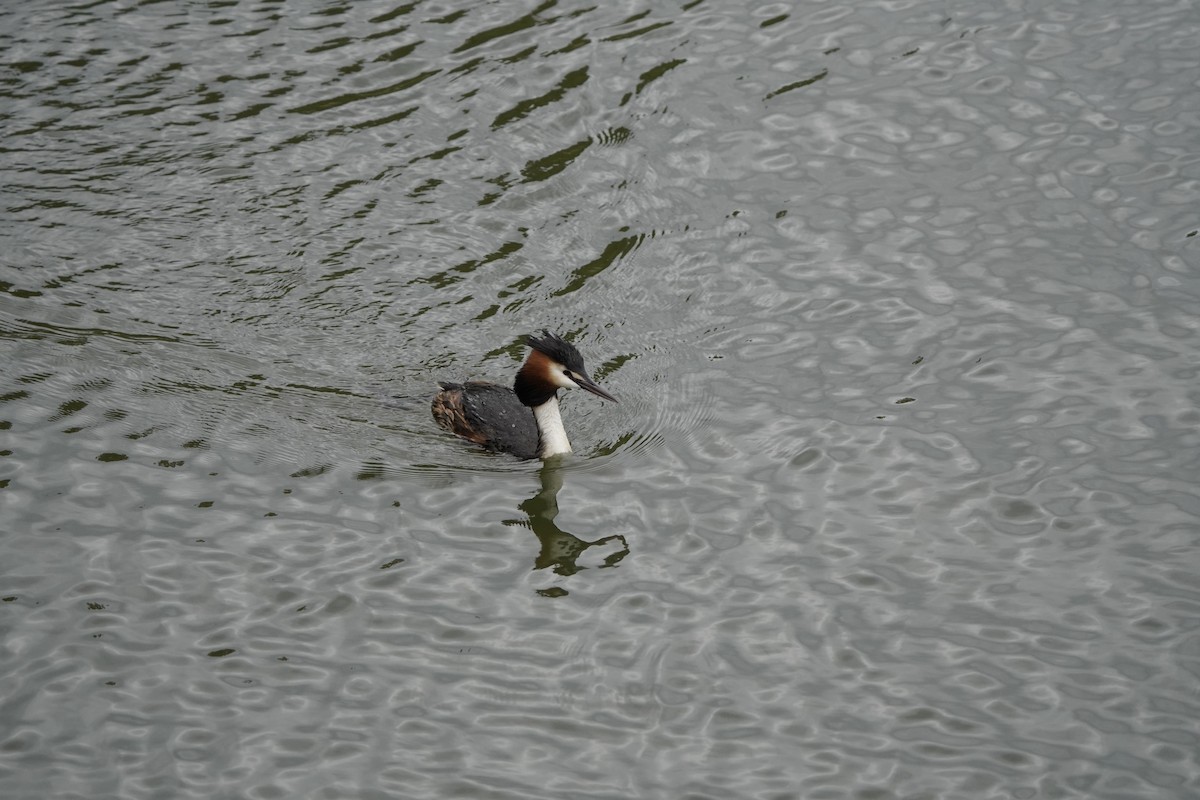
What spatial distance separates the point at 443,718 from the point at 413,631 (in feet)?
2.45

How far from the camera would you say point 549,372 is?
31.9 ft

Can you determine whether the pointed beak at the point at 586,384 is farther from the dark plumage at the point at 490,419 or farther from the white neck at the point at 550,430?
the dark plumage at the point at 490,419

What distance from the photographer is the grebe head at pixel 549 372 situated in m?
9.61

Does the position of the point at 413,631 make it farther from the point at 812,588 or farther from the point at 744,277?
the point at 744,277

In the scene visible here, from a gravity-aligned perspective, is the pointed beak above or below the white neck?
above

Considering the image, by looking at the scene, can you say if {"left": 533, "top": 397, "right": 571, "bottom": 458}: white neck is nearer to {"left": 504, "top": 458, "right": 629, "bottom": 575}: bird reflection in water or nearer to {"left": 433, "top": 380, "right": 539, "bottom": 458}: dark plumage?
{"left": 433, "top": 380, "right": 539, "bottom": 458}: dark plumage

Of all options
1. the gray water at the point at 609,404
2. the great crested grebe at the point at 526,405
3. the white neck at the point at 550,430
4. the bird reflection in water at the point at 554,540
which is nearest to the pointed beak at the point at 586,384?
the great crested grebe at the point at 526,405

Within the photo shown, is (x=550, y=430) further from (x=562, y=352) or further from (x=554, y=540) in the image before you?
(x=554, y=540)

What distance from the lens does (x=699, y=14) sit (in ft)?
50.1

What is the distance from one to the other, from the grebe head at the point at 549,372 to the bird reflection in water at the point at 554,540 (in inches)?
26.1

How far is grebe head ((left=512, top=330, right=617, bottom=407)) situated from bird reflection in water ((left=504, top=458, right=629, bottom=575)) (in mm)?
664

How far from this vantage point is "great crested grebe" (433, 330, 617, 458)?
9.66 metres

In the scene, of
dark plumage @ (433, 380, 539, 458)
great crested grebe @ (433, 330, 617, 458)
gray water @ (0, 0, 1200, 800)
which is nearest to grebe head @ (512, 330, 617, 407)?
great crested grebe @ (433, 330, 617, 458)

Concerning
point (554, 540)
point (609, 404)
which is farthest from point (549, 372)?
point (554, 540)
